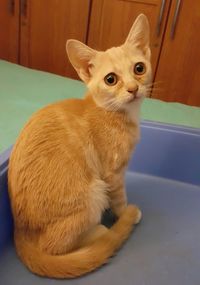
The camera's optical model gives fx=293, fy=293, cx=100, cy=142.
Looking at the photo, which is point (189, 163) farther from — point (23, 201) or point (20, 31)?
point (20, 31)

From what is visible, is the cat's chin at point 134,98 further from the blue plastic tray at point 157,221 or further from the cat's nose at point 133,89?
the blue plastic tray at point 157,221

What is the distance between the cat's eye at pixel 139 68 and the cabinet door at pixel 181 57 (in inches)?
33.8

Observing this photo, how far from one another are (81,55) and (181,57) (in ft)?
3.78

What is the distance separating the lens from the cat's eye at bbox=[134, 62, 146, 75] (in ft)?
2.19

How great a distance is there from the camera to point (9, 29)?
6.49 ft

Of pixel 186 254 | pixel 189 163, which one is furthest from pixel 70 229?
pixel 189 163

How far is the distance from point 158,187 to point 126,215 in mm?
242

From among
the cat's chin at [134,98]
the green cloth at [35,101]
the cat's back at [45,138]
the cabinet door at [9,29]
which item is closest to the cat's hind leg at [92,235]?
the cat's back at [45,138]

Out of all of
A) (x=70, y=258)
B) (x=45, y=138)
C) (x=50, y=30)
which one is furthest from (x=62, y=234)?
(x=50, y=30)

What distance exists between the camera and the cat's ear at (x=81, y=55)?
0.65 m

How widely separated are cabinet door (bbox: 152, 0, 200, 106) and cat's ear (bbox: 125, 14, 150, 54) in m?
0.81

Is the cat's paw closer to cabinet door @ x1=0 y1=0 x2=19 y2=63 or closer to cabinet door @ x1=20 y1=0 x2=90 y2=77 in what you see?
cabinet door @ x1=20 y1=0 x2=90 y2=77

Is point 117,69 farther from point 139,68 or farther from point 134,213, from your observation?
point 134,213

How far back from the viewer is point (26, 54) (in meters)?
2.02
